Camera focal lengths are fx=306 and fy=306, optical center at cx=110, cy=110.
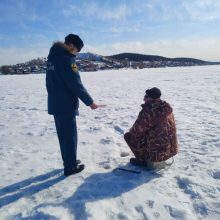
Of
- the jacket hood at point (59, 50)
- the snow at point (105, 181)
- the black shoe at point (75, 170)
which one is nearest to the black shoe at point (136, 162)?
the snow at point (105, 181)

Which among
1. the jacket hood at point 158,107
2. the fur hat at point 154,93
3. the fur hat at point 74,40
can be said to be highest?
the fur hat at point 74,40

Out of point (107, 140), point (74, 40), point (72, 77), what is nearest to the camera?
point (72, 77)

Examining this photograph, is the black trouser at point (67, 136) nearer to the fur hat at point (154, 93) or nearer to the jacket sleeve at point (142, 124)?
the jacket sleeve at point (142, 124)

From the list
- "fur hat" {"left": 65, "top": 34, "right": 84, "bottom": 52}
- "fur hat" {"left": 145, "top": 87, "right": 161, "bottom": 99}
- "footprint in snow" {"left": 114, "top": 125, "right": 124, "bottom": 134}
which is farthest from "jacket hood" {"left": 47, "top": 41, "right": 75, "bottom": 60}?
"footprint in snow" {"left": 114, "top": 125, "right": 124, "bottom": 134}

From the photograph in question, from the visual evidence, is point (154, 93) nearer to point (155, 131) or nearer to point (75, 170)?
point (155, 131)

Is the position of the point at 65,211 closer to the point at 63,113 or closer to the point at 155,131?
the point at 63,113

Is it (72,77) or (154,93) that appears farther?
(154,93)

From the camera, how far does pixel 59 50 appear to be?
4016mm

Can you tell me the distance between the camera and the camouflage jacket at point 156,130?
433cm

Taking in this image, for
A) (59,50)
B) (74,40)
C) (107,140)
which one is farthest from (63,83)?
(107,140)

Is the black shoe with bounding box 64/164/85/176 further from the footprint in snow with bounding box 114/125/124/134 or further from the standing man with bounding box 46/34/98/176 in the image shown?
the footprint in snow with bounding box 114/125/124/134

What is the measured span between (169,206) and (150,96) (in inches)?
62.9

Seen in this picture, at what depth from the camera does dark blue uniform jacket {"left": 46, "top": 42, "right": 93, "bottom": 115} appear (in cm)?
399

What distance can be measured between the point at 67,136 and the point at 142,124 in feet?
3.53
